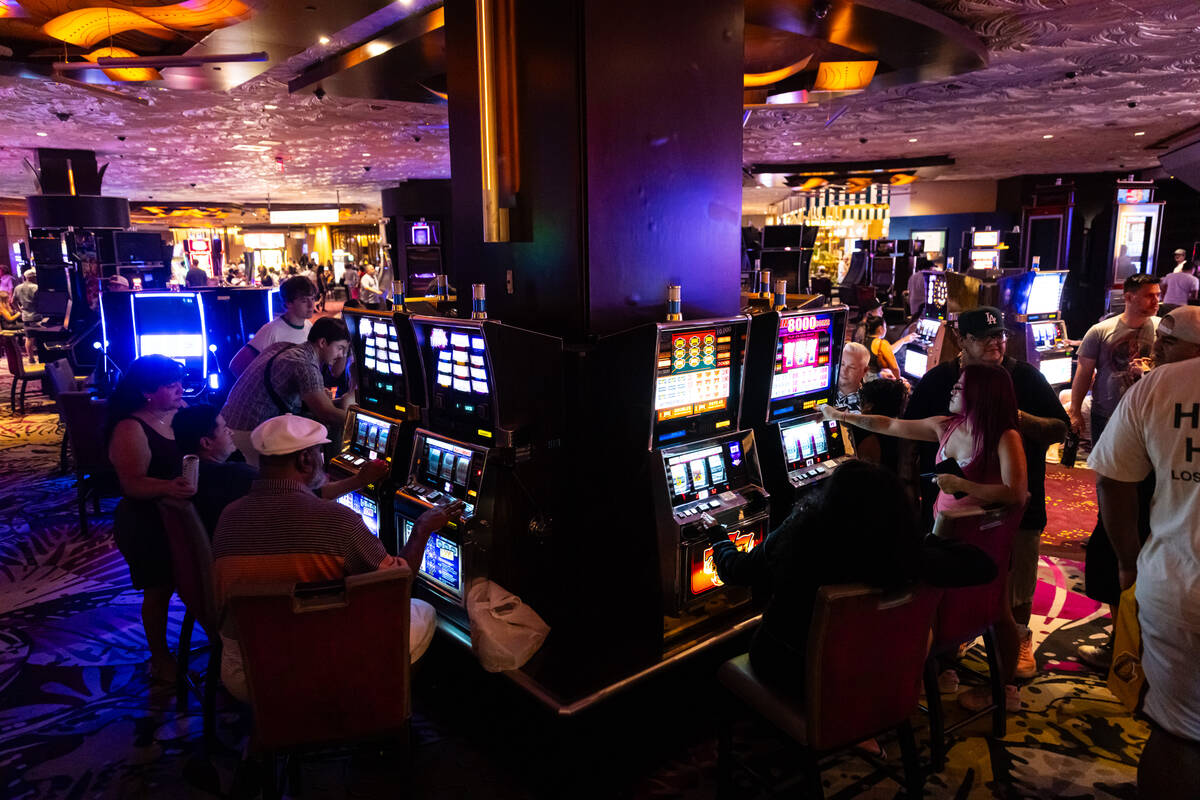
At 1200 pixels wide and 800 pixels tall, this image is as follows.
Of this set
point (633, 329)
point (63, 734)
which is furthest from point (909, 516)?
point (63, 734)

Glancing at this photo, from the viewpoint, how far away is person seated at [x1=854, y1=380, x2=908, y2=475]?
3957 mm

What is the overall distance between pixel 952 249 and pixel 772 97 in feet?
42.9

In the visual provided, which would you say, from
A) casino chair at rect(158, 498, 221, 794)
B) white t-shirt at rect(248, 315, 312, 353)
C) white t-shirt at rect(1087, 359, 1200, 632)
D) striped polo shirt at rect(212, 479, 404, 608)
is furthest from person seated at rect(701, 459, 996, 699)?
white t-shirt at rect(248, 315, 312, 353)

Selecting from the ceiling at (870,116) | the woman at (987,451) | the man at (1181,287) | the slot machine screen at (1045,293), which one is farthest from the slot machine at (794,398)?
the man at (1181,287)

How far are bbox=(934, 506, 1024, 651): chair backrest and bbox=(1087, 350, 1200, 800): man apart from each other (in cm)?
48

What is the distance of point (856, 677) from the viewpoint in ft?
7.25

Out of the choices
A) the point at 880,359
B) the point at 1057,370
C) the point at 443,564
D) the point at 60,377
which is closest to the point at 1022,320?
the point at 1057,370

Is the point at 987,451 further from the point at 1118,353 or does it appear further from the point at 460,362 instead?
the point at 1118,353

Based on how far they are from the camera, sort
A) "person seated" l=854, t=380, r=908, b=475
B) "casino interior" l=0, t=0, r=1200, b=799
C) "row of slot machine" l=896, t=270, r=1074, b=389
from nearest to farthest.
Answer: "casino interior" l=0, t=0, r=1200, b=799, "person seated" l=854, t=380, r=908, b=475, "row of slot machine" l=896, t=270, r=1074, b=389

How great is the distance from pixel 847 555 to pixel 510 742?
160 cm

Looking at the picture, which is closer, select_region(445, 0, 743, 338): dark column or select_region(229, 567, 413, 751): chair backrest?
select_region(229, 567, 413, 751): chair backrest

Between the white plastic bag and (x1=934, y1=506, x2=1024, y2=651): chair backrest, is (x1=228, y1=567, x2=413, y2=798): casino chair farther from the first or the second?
(x1=934, y1=506, x2=1024, y2=651): chair backrest

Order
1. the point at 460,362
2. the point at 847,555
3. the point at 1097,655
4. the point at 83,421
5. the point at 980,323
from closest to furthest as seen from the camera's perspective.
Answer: the point at 847,555, the point at 460,362, the point at 980,323, the point at 1097,655, the point at 83,421

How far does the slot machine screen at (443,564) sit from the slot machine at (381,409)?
38cm
